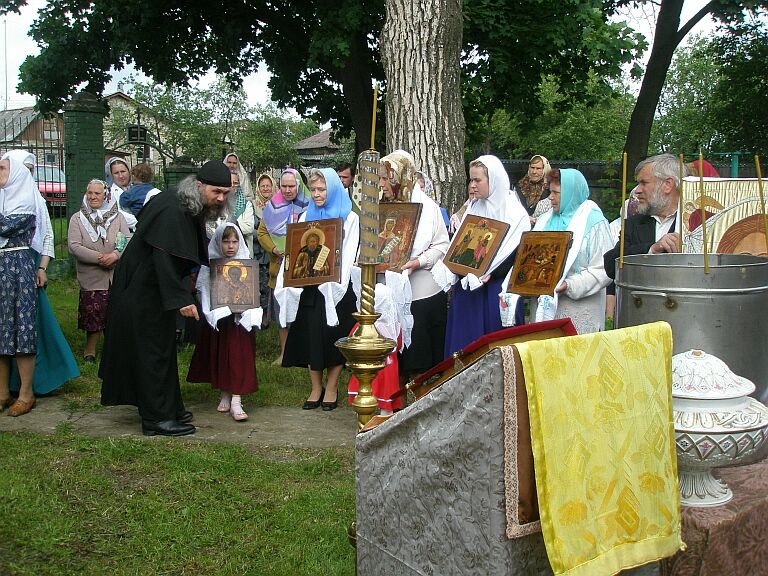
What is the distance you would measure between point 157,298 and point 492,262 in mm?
2284

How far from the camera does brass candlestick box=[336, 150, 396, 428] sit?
267 cm

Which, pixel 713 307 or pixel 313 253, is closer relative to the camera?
pixel 713 307

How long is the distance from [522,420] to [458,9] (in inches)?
231

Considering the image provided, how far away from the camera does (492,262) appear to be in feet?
18.4

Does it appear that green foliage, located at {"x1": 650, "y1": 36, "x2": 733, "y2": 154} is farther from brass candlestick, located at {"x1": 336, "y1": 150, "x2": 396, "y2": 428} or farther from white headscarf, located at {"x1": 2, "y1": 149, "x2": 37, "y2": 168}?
brass candlestick, located at {"x1": 336, "y1": 150, "x2": 396, "y2": 428}

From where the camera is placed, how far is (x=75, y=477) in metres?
4.67

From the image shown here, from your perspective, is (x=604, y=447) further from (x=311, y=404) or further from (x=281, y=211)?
(x=281, y=211)

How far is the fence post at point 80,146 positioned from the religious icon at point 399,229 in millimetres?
8318

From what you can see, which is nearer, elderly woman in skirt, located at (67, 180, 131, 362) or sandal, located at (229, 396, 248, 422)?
sandal, located at (229, 396, 248, 422)

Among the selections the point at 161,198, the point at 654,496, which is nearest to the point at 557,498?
the point at 654,496

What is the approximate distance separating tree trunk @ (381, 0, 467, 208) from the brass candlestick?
14.8 ft

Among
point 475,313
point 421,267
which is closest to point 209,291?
point 421,267

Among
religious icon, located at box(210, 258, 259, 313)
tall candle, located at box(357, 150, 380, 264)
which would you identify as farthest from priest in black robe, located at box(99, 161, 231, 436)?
tall candle, located at box(357, 150, 380, 264)

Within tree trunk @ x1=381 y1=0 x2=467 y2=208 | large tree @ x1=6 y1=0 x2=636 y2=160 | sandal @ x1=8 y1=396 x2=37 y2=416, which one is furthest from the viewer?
large tree @ x1=6 y1=0 x2=636 y2=160
